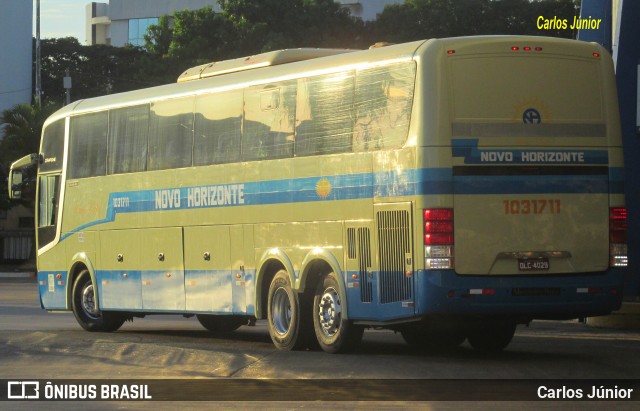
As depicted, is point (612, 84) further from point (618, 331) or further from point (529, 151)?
point (618, 331)

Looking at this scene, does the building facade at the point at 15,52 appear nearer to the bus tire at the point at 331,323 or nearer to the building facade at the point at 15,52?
the building facade at the point at 15,52

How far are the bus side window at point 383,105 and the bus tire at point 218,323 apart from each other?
276 inches

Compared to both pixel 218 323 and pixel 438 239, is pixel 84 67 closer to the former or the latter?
pixel 218 323

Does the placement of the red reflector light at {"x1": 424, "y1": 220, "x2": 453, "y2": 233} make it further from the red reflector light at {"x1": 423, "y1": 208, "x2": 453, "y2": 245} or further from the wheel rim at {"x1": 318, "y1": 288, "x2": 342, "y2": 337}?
the wheel rim at {"x1": 318, "y1": 288, "x2": 342, "y2": 337}

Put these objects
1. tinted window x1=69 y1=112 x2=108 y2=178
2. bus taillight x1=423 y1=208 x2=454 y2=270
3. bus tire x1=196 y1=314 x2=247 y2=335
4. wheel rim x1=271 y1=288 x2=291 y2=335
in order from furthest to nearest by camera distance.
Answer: bus tire x1=196 y1=314 x2=247 y2=335, tinted window x1=69 y1=112 x2=108 y2=178, wheel rim x1=271 y1=288 x2=291 y2=335, bus taillight x1=423 y1=208 x2=454 y2=270

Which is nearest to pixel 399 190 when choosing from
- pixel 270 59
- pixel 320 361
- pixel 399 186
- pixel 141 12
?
pixel 399 186

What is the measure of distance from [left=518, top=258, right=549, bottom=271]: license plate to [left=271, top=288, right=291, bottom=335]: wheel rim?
141 inches

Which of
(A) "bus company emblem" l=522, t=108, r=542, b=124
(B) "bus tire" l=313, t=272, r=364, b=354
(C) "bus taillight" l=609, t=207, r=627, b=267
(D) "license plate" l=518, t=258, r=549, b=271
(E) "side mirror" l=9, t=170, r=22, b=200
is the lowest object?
(B) "bus tire" l=313, t=272, r=364, b=354

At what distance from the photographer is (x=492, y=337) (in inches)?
693

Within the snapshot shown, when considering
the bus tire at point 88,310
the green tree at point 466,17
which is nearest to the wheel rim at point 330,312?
the bus tire at point 88,310

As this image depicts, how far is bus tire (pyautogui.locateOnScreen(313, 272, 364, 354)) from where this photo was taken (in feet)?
53.8

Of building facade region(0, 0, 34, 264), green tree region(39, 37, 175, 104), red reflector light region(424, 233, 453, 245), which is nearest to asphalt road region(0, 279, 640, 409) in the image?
red reflector light region(424, 233, 453, 245)

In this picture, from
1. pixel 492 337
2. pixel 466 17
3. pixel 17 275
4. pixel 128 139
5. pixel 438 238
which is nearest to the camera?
pixel 438 238

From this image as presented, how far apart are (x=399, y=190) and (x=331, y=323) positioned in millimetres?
2282
